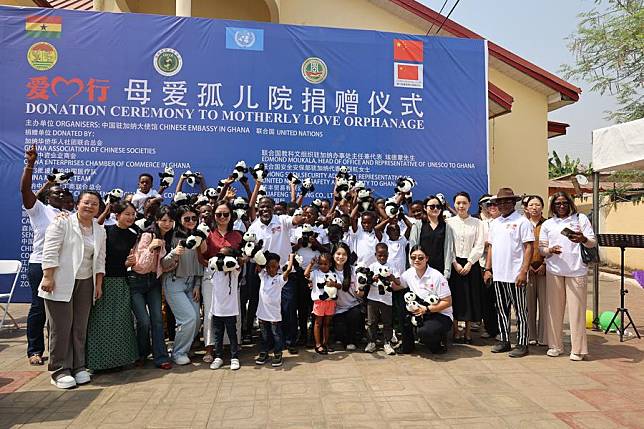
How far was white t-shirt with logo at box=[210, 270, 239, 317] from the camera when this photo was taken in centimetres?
412

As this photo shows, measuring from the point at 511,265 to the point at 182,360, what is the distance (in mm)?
3355

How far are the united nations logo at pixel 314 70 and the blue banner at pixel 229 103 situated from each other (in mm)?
17

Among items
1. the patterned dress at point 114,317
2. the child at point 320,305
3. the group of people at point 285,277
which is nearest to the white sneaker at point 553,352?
the group of people at point 285,277

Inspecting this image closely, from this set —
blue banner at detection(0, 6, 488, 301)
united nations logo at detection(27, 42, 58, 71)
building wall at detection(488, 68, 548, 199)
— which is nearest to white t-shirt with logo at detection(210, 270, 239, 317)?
blue banner at detection(0, 6, 488, 301)

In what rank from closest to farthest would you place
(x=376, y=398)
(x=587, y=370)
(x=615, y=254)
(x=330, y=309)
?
1. (x=376, y=398)
2. (x=587, y=370)
3. (x=330, y=309)
4. (x=615, y=254)

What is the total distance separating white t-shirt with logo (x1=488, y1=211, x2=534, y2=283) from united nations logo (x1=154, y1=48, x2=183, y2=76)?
4836 millimetres

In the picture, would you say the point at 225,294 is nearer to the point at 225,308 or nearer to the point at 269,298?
the point at 225,308

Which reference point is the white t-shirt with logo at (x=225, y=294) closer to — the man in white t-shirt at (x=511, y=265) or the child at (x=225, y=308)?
the child at (x=225, y=308)

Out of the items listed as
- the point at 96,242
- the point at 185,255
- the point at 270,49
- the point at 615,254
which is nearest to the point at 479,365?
the point at 185,255

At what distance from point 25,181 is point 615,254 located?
14.4 m

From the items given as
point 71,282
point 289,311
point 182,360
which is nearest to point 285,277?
point 289,311

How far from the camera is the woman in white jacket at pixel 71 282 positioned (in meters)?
3.57

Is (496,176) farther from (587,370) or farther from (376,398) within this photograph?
(376,398)

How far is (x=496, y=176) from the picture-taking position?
988 centimetres
